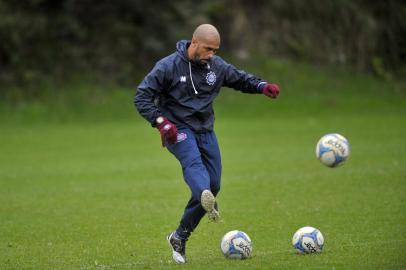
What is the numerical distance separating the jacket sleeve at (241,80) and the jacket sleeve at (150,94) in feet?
2.81

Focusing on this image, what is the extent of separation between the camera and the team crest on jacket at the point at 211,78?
9180 mm

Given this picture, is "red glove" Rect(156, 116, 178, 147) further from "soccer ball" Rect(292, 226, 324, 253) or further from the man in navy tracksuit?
"soccer ball" Rect(292, 226, 324, 253)

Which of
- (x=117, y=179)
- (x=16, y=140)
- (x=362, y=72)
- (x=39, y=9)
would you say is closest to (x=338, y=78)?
(x=362, y=72)

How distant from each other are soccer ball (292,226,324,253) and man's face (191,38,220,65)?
7.28 feet

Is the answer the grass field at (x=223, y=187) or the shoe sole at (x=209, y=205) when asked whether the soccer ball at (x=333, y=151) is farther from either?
the shoe sole at (x=209, y=205)

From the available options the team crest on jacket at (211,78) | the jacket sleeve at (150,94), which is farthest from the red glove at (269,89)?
the jacket sleeve at (150,94)

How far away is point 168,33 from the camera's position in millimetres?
31859

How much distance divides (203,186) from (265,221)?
11.4ft

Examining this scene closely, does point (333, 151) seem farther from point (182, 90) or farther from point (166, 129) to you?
point (166, 129)

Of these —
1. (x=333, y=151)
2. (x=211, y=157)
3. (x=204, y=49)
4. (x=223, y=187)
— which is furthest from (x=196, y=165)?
(x=223, y=187)

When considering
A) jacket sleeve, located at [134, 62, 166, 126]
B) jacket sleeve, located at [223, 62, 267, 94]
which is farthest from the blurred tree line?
jacket sleeve, located at [134, 62, 166, 126]

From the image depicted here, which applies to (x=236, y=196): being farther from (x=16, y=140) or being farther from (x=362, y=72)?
(x=362, y=72)

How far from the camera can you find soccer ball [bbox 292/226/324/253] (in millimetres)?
8820

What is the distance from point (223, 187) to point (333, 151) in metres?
6.93
